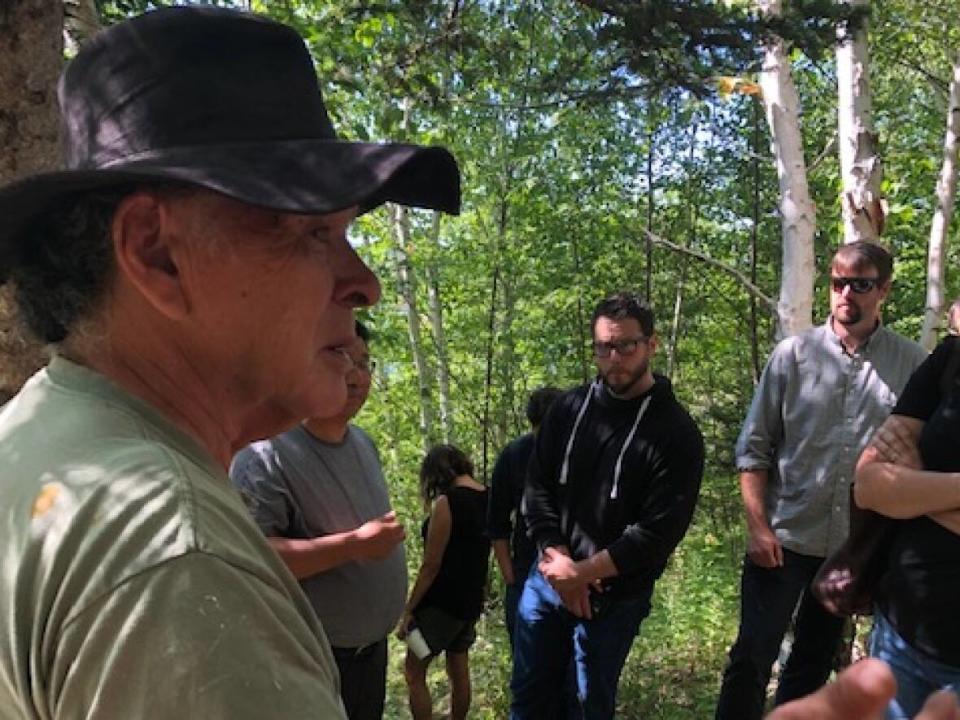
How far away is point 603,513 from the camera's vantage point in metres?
3.59

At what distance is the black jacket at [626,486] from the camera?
137 inches

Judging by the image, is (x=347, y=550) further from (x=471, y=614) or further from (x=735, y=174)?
Result: (x=735, y=174)

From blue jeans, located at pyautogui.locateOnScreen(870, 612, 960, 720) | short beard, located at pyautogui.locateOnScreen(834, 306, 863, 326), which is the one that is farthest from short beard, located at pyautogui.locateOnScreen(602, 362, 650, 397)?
blue jeans, located at pyautogui.locateOnScreen(870, 612, 960, 720)

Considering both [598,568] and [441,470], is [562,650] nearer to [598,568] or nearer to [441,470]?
→ [598,568]

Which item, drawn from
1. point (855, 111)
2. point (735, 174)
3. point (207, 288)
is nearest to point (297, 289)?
point (207, 288)

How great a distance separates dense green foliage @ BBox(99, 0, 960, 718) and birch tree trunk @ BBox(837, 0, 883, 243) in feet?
5.53

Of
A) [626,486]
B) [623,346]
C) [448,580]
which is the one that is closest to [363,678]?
[626,486]

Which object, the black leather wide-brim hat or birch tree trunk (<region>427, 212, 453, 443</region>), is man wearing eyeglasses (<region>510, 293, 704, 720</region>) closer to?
the black leather wide-brim hat

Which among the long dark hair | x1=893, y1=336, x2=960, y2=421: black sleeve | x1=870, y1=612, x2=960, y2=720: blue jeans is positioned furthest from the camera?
the long dark hair

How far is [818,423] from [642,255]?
10049 millimetres

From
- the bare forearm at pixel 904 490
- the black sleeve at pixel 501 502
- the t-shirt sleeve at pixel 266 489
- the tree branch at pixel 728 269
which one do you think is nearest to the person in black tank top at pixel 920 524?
the bare forearm at pixel 904 490

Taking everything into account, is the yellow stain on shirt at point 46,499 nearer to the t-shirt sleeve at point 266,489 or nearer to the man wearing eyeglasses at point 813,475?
the t-shirt sleeve at point 266,489

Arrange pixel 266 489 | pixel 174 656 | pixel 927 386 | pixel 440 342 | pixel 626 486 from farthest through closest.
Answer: pixel 440 342 → pixel 626 486 → pixel 266 489 → pixel 927 386 → pixel 174 656

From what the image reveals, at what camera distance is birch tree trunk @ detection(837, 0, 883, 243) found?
5418 mm
